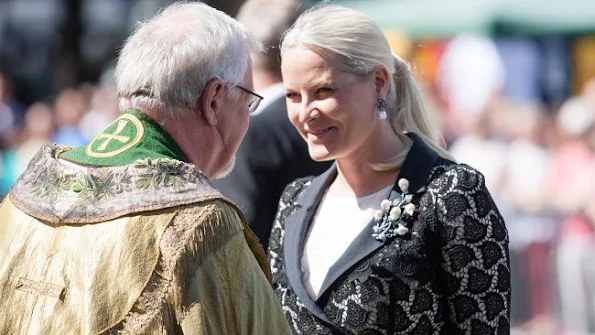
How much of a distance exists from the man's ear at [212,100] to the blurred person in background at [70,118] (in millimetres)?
9734

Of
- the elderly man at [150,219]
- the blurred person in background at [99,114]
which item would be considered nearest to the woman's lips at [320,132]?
the elderly man at [150,219]

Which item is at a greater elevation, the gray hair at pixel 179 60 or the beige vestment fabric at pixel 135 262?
the gray hair at pixel 179 60

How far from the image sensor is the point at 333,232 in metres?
3.96

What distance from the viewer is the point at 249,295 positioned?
119 inches

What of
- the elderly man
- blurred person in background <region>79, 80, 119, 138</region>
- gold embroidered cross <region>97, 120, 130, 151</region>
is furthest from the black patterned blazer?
blurred person in background <region>79, 80, 119, 138</region>

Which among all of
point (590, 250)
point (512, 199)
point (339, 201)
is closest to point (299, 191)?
point (339, 201)

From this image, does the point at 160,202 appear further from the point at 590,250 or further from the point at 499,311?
the point at 590,250

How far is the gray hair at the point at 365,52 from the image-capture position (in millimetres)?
3865

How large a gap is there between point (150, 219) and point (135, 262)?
0.37 feet

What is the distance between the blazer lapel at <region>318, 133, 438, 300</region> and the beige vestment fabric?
2.26ft

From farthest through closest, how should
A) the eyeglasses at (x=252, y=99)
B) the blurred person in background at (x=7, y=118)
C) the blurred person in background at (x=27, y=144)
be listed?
the blurred person in background at (x=7, y=118)
the blurred person in background at (x=27, y=144)
the eyeglasses at (x=252, y=99)

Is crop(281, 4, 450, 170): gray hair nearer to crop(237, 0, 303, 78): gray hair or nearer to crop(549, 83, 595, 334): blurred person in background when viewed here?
crop(237, 0, 303, 78): gray hair

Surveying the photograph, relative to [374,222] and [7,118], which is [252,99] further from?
[7,118]

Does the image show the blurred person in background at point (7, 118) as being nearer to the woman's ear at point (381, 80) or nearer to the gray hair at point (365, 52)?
the gray hair at point (365, 52)
